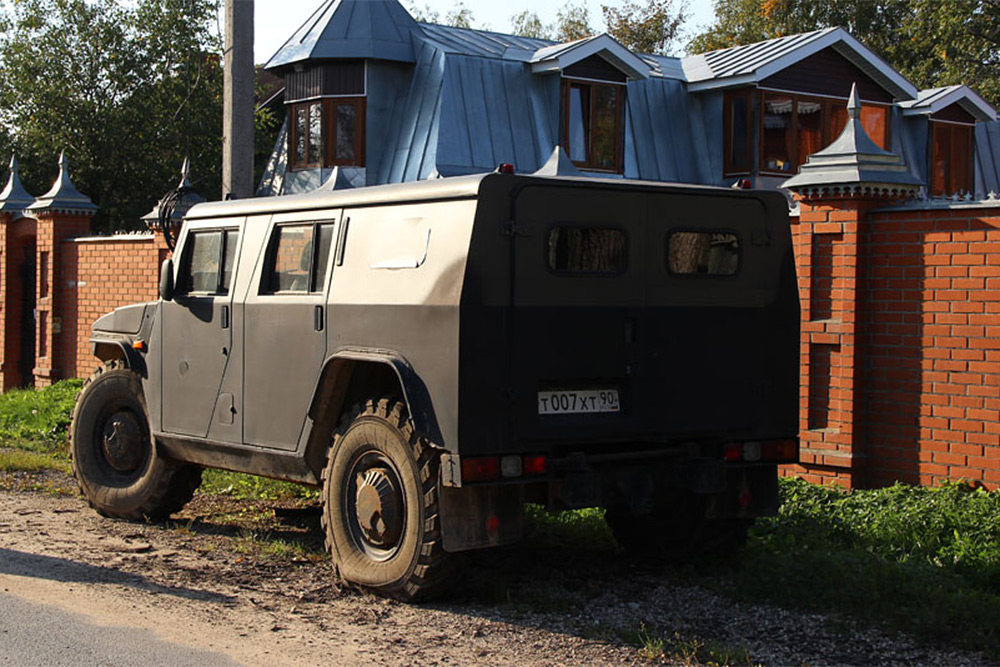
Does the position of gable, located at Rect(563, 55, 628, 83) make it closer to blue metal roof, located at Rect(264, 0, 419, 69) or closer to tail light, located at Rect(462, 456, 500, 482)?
blue metal roof, located at Rect(264, 0, 419, 69)

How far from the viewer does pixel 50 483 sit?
34.8 feet

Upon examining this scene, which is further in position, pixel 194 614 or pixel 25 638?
pixel 194 614

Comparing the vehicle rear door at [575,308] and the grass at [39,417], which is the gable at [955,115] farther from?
the vehicle rear door at [575,308]

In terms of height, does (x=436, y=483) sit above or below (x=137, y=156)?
below

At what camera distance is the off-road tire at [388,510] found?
250 inches

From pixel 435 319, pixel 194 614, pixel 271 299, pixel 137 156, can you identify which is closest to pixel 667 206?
pixel 435 319

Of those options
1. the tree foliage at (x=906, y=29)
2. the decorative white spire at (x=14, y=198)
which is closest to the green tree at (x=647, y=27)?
the tree foliage at (x=906, y=29)

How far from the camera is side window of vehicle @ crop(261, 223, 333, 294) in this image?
732cm

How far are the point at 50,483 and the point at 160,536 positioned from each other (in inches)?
104

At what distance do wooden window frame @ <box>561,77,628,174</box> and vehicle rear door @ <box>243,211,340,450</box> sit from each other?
14.9 meters

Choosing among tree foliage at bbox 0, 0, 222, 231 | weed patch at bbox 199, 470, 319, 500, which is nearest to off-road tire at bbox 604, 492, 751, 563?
Result: weed patch at bbox 199, 470, 319, 500

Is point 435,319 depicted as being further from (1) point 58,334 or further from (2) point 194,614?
(1) point 58,334

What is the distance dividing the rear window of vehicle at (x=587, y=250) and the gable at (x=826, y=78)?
1694 cm

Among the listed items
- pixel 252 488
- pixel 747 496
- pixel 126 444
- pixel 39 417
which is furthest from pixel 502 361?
pixel 39 417
